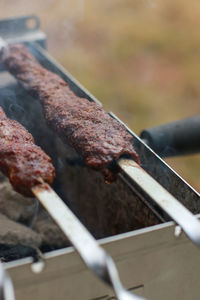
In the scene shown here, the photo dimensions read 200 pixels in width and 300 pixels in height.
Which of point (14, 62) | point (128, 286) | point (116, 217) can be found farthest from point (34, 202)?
point (128, 286)

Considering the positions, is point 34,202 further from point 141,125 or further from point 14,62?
point 141,125

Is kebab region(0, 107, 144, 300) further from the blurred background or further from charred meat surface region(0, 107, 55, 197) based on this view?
the blurred background

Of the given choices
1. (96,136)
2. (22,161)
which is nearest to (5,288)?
(22,161)

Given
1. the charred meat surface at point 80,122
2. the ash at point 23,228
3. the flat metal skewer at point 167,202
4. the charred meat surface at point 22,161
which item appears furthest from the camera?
the ash at point 23,228

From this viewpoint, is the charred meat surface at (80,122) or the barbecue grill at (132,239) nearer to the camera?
the barbecue grill at (132,239)

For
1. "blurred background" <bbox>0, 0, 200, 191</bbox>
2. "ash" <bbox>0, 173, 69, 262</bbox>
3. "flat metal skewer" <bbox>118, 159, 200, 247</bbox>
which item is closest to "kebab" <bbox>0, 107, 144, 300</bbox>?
"flat metal skewer" <bbox>118, 159, 200, 247</bbox>

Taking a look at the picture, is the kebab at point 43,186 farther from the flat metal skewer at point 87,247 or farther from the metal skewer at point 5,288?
the metal skewer at point 5,288

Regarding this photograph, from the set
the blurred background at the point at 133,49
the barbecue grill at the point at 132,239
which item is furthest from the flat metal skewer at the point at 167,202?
the blurred background at the point at 133,49
